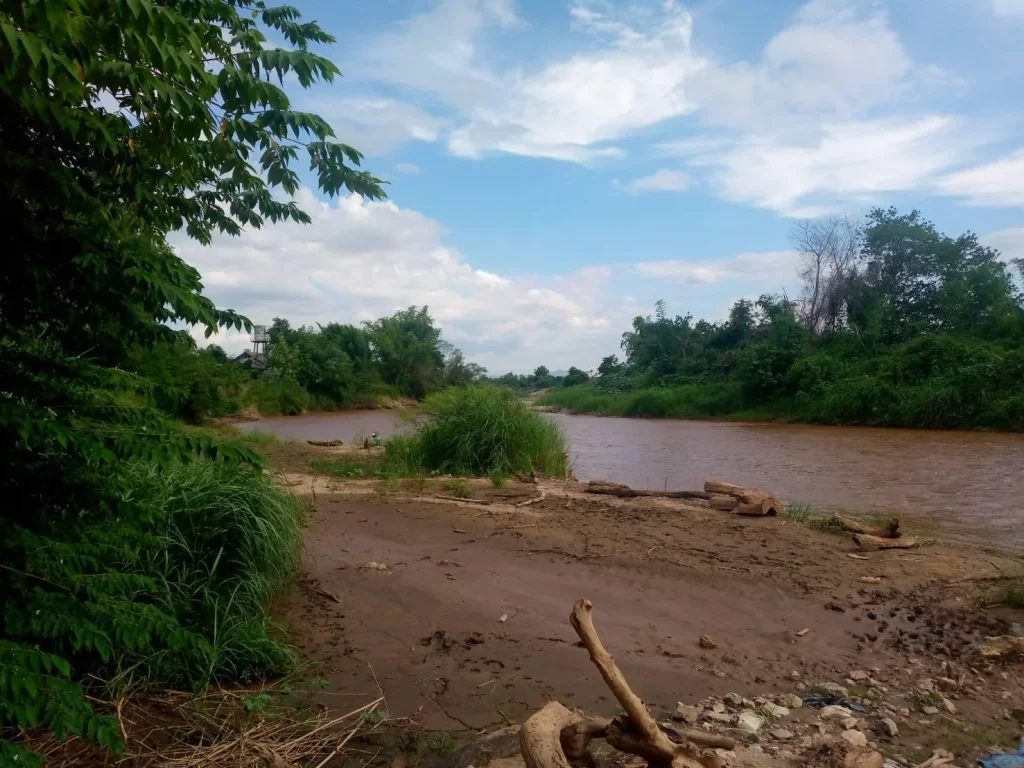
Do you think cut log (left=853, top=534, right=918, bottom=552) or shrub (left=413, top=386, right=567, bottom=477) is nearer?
cut log (left=853, top=534, right=918, bottom=552)

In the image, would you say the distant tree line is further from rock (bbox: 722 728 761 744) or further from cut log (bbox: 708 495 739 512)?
rock (bbox: 722 728 761 744)

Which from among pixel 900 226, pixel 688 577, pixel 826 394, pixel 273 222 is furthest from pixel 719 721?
pixel 900 226

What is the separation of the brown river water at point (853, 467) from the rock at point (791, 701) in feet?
17.3

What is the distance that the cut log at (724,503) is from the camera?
8500mm

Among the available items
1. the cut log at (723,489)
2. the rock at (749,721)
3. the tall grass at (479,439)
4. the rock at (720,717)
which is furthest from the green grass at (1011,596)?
the tall grass at (479,439)

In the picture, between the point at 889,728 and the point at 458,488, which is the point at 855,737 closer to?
the point at 889,728

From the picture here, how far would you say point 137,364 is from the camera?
4.02 m

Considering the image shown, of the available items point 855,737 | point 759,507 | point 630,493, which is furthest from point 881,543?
point 855,737

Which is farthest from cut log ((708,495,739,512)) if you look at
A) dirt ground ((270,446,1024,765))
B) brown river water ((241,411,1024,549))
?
brown river water ((241,411,1024,549))

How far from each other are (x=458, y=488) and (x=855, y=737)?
6040 millimetres

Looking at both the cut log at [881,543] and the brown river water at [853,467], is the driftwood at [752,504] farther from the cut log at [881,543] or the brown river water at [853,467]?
the brown river water at [853,467]

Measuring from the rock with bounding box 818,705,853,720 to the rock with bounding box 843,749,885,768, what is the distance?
727 millimetres

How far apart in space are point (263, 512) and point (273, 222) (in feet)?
6.85

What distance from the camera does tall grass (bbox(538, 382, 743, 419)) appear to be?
35906mm
